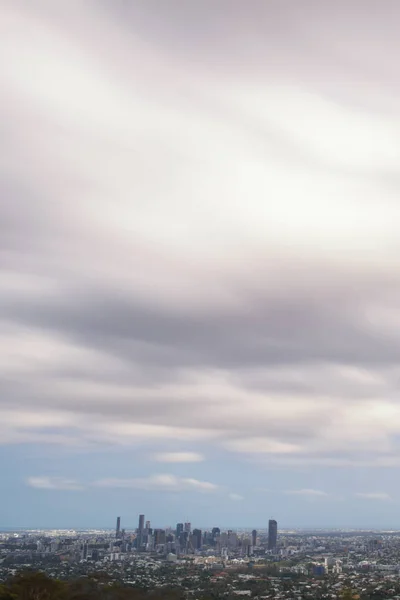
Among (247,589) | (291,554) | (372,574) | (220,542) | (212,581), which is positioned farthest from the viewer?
(220,542)

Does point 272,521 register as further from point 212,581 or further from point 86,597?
point 86,597

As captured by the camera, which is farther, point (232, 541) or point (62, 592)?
point (232, 541)

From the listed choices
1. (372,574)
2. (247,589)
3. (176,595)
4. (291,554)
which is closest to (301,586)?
(247,589)

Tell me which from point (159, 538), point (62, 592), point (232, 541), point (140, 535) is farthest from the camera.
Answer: point (140, 535)

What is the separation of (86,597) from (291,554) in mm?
104216

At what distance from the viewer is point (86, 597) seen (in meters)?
38.3

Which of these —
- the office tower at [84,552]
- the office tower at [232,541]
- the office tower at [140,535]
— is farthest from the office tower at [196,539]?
the office tower at [84,552]

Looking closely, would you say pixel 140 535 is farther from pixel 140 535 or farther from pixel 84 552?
pixel 84 552

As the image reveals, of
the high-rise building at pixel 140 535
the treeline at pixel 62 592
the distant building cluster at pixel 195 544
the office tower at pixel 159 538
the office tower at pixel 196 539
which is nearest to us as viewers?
the treeline at pixel 62 592

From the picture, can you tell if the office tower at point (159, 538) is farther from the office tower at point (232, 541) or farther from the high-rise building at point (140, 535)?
the office tower at point (232, 541)

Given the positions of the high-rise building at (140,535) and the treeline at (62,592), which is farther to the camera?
the high-rise building at (140,535)

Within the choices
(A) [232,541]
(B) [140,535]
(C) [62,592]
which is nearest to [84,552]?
(B) [140,535]

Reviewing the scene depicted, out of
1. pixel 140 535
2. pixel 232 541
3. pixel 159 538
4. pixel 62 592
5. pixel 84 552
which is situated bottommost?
pixel 84 552

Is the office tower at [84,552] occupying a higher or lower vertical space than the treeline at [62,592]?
lower
